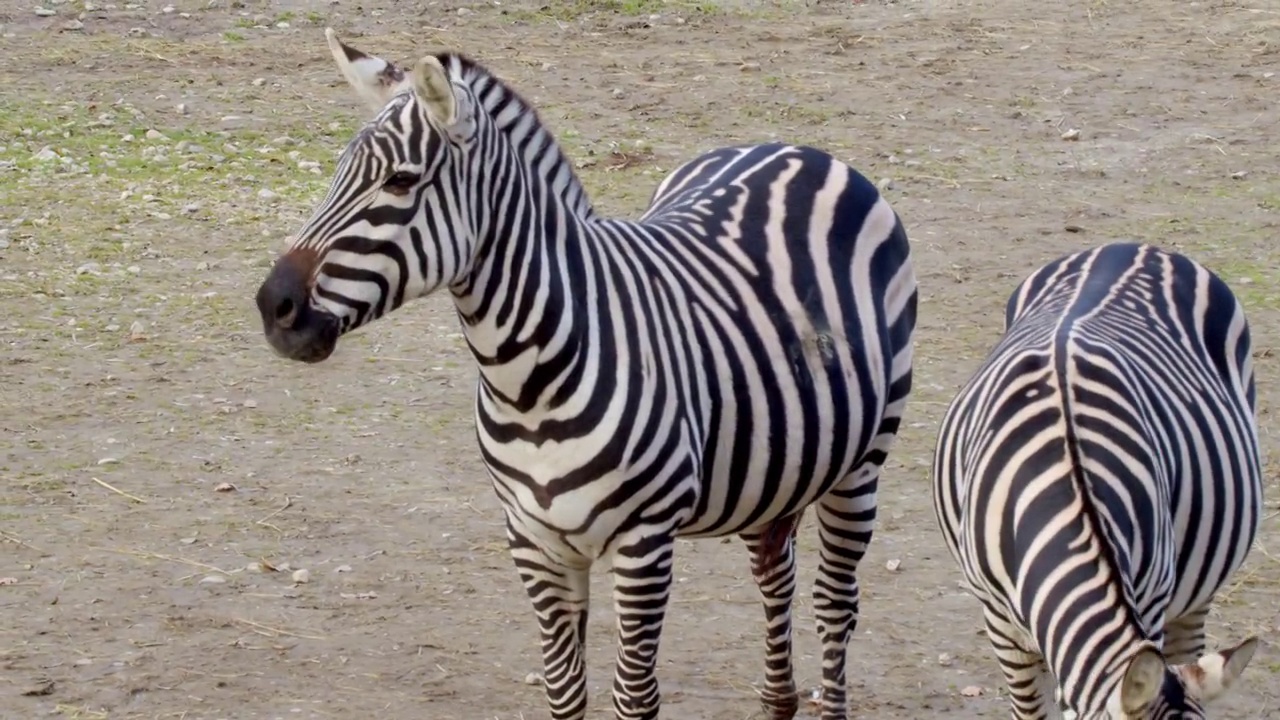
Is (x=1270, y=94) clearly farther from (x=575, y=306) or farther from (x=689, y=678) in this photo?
(x=575, y=306)

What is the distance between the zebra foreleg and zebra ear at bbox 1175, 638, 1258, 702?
2018 mm

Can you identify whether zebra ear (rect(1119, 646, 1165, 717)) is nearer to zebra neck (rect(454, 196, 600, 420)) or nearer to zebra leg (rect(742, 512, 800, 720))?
zebra neck (rect(454, 196, 600, 420))

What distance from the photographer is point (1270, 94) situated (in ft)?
37.2

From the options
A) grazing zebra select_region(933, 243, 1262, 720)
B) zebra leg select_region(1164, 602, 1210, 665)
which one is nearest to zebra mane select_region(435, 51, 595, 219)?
grazing zebra select_region(933, 243, 1262, 720)

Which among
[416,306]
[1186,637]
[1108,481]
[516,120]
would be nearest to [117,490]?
[416,306]

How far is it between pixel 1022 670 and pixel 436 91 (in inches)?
77.3

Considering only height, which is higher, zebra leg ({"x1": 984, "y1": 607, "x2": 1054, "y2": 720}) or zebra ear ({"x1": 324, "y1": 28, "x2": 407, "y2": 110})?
zebra ear ({"x1": 324, "y1": 28, "x2": 407, "y2": 110})

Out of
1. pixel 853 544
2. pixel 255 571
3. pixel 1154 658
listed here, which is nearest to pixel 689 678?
pixel 853 544

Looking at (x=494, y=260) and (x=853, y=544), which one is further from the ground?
(x=494, y=260)

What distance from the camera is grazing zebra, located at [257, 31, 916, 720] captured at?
369cm

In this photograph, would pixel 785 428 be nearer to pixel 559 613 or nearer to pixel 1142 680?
pixel 559 613

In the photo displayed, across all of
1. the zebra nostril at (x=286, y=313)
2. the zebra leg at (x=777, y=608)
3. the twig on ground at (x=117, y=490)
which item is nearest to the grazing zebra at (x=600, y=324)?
the zebra nostril at (x=286, y=313)

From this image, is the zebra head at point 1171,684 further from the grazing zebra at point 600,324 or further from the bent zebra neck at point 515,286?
the bent zebra neck at point 515,286

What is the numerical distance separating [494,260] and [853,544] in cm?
170
